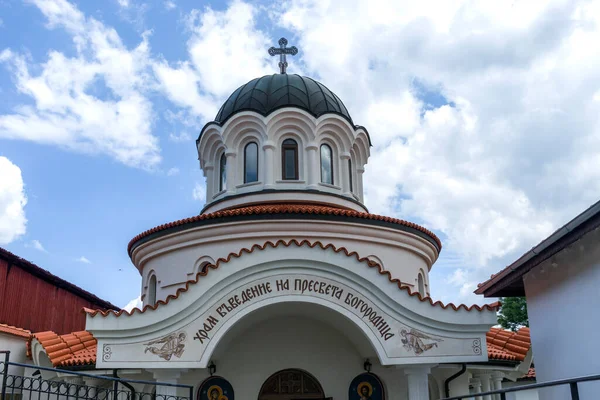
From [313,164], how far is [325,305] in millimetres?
6410

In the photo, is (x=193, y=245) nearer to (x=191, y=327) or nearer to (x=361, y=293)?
(x=191, y=327)

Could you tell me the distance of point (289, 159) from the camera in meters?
A: 16.4

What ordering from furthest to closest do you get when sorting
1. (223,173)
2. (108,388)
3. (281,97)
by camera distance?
(223,173) → (281,97) → (108,388)

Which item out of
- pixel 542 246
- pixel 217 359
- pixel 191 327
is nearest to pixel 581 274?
pixel 542 246

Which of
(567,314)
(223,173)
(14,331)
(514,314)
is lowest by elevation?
(567,314)

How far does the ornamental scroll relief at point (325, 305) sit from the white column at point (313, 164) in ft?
19.2

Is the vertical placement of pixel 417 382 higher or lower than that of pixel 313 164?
lower

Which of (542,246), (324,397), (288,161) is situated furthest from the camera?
(288,161)

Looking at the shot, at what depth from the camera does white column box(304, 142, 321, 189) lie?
15945mm

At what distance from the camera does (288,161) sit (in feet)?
53.6

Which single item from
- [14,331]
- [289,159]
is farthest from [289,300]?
[14,331]

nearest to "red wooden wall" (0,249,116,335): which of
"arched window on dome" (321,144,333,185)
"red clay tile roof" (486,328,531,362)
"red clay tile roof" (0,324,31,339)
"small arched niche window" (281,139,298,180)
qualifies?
"red clay tile roof" (0,324,31,339)

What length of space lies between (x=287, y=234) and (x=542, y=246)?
20.1 feet

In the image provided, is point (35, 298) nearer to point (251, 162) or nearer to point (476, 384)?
point (251, 162)
